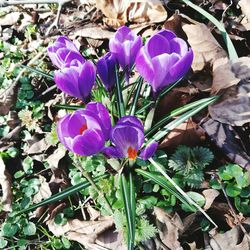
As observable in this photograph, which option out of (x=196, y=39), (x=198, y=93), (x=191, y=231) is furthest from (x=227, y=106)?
(x=191, y=231)

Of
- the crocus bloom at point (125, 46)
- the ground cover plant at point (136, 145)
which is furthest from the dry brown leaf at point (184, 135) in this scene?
the crocus bloom at point (125, 46)

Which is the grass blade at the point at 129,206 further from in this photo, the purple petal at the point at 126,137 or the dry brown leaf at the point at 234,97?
the dry brown leaf at the point at 234,97

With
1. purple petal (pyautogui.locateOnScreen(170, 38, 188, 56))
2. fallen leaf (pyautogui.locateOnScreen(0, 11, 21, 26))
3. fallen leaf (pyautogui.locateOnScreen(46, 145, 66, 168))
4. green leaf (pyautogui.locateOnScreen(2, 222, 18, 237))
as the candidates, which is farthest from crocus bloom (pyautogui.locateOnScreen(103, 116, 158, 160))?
fallen leaf (pyautogui.locateOnScreen(0, 11, 21, 26))

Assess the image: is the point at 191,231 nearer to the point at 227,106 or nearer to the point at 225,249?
the point at 225,249

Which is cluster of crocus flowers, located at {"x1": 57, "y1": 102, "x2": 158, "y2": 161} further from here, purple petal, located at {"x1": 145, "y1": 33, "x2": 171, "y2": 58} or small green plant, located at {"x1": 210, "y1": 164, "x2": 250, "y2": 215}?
small green plant, located at {"x1": 210, "y1": 164, "x2": 250, "y2": 215}

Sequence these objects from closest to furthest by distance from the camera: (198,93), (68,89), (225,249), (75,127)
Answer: (75,127), (68,89), (225,249), (198,93)

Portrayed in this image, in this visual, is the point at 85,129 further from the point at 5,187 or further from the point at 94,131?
the point at 5,187

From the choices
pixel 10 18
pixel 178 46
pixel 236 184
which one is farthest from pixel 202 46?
pixel 10 18
